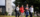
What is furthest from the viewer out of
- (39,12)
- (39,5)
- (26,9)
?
(39,12)

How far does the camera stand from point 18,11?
610 centimetres

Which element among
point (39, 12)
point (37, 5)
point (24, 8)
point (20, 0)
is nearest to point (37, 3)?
point (37, 5)

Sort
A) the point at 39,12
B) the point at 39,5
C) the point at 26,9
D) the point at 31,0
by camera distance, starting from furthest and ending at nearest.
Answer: the point at 39,12 → the point at 39,5 → the point at 31,0 → the point at 26,9

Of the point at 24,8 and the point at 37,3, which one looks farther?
the point at 37,3

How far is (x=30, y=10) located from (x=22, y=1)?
17.2 feet

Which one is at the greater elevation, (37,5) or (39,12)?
(37,5)

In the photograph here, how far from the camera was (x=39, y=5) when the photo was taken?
11070 mm

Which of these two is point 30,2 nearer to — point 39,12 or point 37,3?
point 37,3

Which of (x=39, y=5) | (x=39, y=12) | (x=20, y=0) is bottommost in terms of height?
(x=39, y=12)

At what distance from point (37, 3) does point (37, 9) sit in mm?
939

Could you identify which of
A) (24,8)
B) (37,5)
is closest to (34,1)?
(37,5)

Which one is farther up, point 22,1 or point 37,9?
point 22,1

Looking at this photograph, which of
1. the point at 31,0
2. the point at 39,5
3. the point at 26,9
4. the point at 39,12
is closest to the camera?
the point at 26,9

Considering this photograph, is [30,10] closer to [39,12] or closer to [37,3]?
[37,3]
